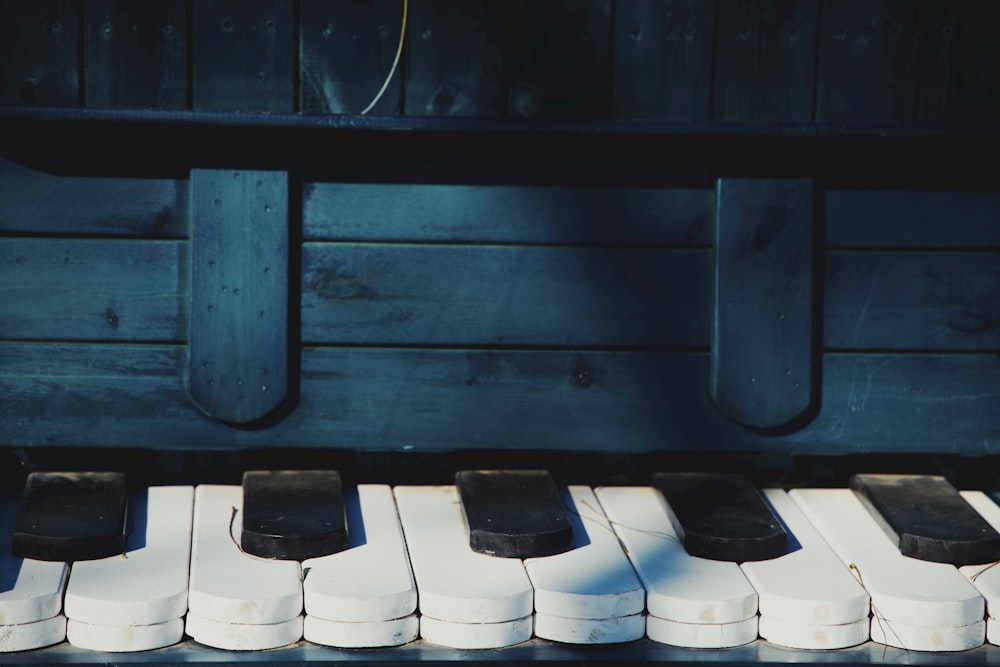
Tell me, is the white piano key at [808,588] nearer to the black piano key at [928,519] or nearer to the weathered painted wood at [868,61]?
→ the black piano key at [928,519]

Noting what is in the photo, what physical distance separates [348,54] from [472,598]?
0.98 metres

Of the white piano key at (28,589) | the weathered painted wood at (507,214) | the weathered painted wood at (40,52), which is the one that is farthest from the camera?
the weathered painted wood at (507,214)

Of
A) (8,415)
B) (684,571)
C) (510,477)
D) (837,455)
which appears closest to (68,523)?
(8,415)

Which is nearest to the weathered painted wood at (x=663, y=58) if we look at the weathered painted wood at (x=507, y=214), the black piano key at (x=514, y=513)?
the weathered painted wood at (x=507, y=214)

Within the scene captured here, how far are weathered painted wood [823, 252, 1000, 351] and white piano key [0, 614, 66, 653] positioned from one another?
1421mm

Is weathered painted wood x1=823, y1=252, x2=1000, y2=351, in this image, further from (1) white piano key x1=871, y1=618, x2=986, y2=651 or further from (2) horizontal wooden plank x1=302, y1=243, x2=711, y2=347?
(1) white piano key x1=871, y1=618, x2=986, y2=651

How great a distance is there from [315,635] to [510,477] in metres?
0.57

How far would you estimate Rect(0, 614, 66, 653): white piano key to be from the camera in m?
1.56

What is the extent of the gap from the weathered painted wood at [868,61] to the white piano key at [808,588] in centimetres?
80

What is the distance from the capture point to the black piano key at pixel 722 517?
1763mm

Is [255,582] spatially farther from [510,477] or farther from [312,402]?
[510,477]

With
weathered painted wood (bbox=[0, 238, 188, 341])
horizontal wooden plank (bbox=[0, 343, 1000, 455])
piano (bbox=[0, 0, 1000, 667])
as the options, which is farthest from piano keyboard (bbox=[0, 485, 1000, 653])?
weathered painted wood (bbox=[0, 238, 188, 341])

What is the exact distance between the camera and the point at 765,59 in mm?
1962

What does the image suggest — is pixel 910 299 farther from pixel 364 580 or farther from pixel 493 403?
pixel 364 580
